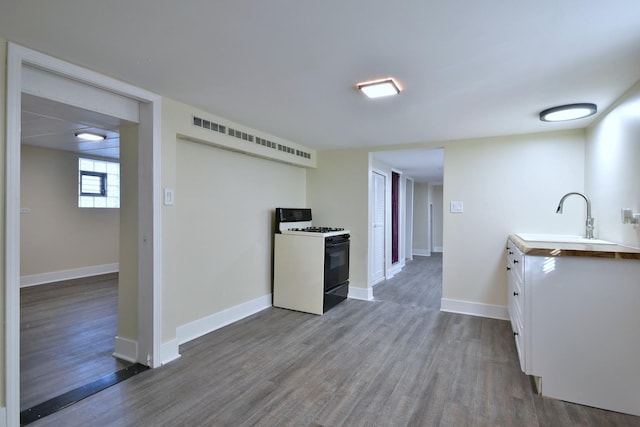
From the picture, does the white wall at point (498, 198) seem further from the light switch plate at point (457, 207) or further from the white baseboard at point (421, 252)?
the white baseboard at point (421, 252)

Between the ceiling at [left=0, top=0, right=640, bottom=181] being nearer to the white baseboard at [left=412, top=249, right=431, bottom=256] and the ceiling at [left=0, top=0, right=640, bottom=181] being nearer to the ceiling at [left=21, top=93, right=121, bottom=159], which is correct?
the ceiling at [left=21, top=93, right=121, bottom=159]

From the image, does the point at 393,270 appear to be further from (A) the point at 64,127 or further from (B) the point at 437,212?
(A) the point at 64,127

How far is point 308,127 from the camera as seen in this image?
3516 mm

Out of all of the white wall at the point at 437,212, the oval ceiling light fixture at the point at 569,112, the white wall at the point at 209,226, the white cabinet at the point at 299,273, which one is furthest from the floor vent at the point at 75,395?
the white wall at the point at 437,212

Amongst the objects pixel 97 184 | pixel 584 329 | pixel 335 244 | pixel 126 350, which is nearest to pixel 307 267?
pixel 335 244

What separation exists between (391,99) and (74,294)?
16.7 feet

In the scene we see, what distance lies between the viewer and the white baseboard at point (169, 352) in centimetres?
261

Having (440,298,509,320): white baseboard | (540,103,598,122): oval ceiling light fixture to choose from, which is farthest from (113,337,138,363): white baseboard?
(540,103,598,122): oval ceiling light fixture

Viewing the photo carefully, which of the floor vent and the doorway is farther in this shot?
the doorway

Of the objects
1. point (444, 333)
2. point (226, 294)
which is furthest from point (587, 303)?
point (226, 294)

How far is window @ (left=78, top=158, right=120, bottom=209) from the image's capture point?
5.91m

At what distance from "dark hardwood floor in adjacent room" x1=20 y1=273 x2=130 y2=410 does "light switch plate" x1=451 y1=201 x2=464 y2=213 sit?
3737 mm

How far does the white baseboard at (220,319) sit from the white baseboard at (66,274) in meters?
2.60

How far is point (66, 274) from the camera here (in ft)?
18.5
